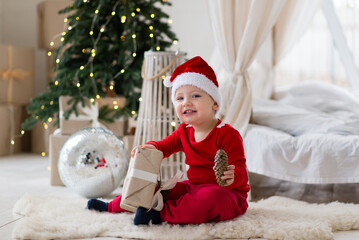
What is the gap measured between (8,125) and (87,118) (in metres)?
1.35

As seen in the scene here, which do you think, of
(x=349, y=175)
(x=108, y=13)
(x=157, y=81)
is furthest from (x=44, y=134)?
(x=349, y=175)

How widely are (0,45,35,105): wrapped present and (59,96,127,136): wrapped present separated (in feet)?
4.35

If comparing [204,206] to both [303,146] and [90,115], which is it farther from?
[90,115]

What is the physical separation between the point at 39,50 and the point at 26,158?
1155mm

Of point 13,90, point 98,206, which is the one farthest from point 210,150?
point 13,90

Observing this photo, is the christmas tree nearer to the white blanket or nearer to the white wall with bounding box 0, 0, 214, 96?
the white blanket

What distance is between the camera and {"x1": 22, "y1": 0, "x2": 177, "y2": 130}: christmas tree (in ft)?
8.44

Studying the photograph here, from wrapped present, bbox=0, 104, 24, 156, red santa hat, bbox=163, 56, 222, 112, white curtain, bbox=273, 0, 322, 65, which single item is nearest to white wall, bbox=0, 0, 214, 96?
wrapped present, bbox=0, 104, 24, 156

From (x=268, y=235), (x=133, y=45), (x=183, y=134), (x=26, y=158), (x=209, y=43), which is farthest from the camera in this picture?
(x=209, y=43)

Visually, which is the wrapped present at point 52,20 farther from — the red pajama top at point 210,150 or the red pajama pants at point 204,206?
the red pajama pants at point 204,206

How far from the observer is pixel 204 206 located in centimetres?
164

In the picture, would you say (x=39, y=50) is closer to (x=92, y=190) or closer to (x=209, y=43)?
(x=209, y=43)

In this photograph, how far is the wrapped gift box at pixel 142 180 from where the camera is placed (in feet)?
5.37

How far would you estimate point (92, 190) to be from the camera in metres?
2.17
